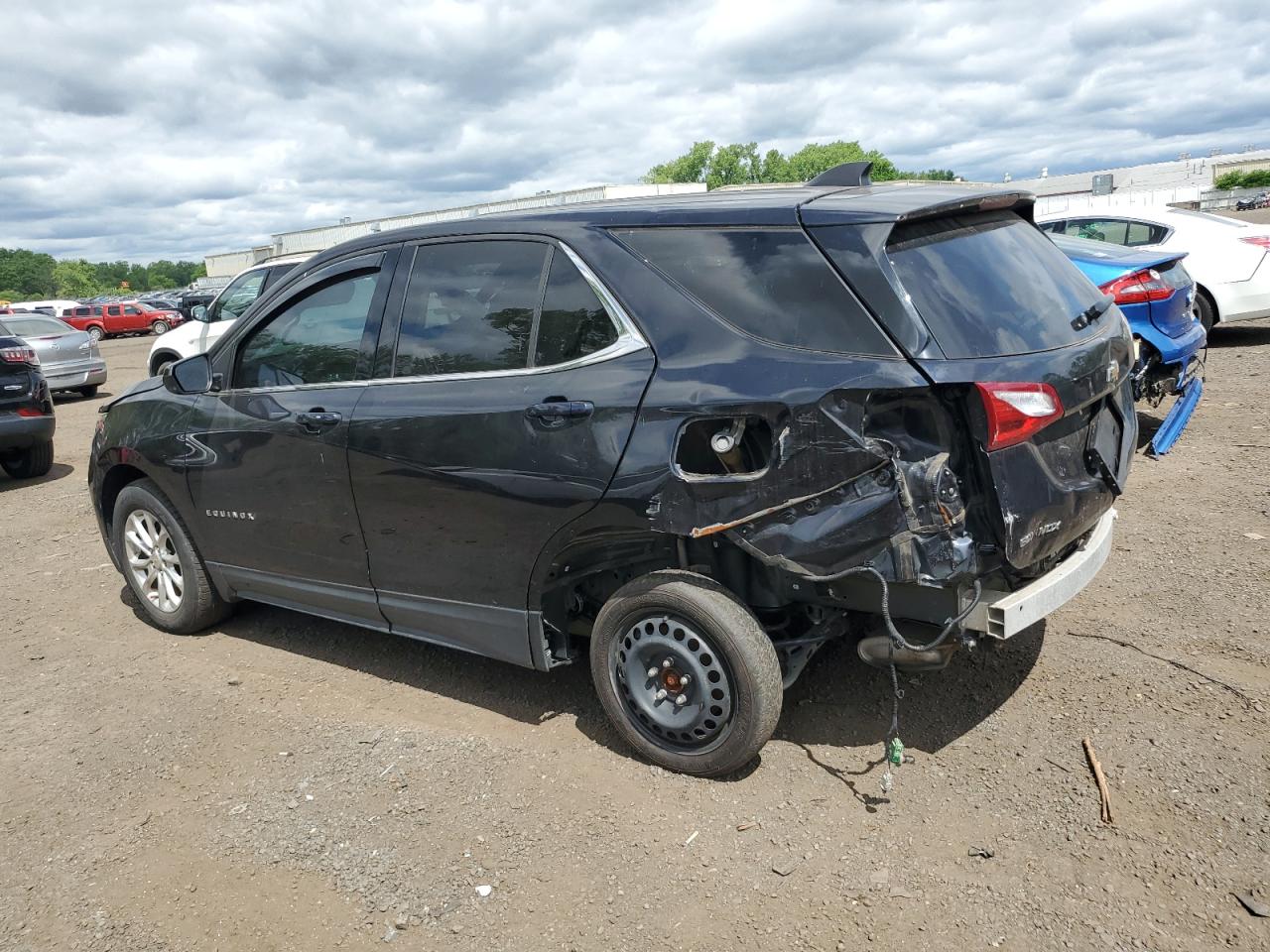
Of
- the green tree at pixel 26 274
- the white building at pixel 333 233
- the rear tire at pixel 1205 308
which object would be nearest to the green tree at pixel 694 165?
the white building at pixel 333 233

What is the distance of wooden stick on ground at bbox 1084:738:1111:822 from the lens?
9.80 feet

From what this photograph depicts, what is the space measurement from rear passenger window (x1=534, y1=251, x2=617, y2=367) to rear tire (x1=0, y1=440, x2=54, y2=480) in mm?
8133

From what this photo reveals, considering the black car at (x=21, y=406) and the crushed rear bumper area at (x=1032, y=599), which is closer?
the crushed rear bumper area at (x=1032, y=599)

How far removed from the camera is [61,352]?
15.6 metres

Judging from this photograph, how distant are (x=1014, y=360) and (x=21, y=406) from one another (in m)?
9.13

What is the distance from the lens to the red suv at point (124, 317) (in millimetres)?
40938

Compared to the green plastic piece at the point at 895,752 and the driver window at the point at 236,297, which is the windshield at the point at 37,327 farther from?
the green plastic piece at the point at 895,752

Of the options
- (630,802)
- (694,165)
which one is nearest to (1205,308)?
(630,802)

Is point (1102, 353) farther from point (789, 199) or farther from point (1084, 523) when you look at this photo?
point (789, 199)

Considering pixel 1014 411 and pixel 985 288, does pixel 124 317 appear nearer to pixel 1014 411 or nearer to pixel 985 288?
pixel 985 288

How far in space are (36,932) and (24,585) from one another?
3.95 meters

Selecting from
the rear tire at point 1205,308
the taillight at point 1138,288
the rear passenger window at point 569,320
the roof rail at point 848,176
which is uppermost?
the roof rail at point 848,176

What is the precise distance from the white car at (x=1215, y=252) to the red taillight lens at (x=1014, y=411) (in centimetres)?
810

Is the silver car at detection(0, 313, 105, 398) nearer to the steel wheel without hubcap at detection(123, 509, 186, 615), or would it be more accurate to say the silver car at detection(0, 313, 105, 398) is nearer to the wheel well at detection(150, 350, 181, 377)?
the wheel well at detection(150, 350, 181, 377)
